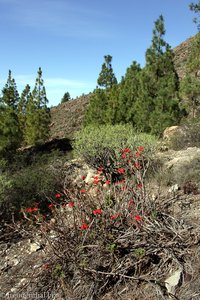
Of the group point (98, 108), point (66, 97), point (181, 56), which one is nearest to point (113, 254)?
point (98, 108)

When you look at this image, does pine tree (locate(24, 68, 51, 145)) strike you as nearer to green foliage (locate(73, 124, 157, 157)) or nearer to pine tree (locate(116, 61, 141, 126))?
pine tree (locate(116, 61, 141, 126))

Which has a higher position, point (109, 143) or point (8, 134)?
point (8, 134)

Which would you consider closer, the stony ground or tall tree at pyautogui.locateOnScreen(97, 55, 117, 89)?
the stony ground

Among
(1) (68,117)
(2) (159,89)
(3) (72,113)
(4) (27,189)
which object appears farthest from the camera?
(3) (72,113)

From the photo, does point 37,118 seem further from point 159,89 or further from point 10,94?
point 159,89

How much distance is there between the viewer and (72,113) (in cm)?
4306

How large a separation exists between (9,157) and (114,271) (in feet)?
50.5

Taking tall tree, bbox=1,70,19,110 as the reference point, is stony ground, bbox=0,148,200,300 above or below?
below

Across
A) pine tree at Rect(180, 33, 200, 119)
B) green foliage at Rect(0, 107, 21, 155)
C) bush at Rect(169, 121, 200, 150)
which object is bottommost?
bush at Rect(169, 121, 200, 150)

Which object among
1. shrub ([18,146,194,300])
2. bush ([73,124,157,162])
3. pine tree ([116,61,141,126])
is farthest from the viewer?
pine tree ([116,61,141,126])

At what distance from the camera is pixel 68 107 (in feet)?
153

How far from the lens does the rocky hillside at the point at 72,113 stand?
3759cm

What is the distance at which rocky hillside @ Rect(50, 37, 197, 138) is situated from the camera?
123 ft

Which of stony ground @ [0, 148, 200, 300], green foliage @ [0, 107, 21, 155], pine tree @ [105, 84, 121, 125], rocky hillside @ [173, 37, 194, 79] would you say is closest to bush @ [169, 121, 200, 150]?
stony ground @ [0, 148, 200, 300]
